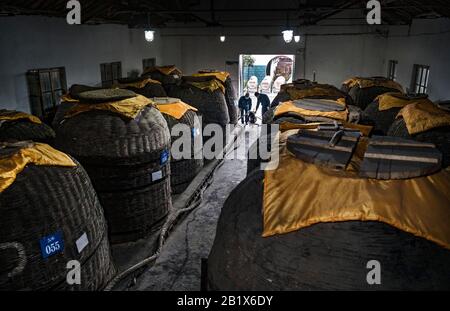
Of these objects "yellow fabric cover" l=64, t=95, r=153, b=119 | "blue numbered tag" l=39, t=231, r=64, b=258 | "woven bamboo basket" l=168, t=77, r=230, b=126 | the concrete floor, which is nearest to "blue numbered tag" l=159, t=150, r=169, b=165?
"yellow fabric cover" l=64, t=95, r=153, b=119

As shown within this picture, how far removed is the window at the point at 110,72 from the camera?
1484cm

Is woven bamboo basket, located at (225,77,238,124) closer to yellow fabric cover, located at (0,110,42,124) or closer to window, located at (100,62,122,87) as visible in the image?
window, located at (100,62,122,87)

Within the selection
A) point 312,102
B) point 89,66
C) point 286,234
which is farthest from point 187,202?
point 89,66

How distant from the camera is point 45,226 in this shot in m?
3.45

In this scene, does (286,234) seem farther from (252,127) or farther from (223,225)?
(252,127)

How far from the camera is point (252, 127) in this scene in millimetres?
15477

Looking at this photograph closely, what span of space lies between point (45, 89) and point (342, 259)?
10.5m

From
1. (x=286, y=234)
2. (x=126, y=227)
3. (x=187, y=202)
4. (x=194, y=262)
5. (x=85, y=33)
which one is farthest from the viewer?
(x=85, y=33)

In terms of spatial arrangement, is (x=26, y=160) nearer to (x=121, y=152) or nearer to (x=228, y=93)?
(x=121, y=152)

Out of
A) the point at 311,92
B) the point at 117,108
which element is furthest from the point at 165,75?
the point at 117,108

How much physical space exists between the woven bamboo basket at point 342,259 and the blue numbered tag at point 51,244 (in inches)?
79.6

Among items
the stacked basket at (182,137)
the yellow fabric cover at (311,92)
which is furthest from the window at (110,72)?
the yellow fabric cover at (311,92)

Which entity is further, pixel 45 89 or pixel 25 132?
pixel 45 89
